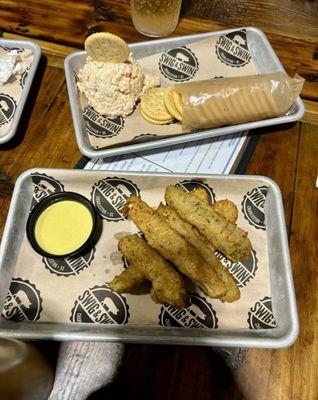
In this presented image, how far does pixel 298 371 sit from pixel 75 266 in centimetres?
A: 107

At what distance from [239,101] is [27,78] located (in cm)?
133

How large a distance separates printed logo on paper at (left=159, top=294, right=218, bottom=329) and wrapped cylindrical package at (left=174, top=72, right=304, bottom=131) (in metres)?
1.06

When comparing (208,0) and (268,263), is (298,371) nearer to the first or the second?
(268,263)

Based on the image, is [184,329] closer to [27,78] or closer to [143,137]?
[143,137]

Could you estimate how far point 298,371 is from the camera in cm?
149

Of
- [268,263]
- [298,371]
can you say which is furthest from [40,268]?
[298,371]

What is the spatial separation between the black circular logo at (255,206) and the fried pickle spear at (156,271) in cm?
49

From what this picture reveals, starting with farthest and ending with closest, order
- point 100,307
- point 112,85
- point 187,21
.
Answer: point 187,21 < point 112,85 < point 100,307

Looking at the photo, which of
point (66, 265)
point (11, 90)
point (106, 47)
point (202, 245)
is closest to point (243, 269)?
point (202, 245)

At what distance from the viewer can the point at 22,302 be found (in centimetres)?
155

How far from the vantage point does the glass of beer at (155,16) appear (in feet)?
8.05

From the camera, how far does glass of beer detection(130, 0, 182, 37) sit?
8.05 feet

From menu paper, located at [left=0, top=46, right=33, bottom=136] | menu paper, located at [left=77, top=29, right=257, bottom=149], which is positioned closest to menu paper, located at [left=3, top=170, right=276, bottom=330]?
menu paper, located at [left=0, top=46, right=33, bottom=136]

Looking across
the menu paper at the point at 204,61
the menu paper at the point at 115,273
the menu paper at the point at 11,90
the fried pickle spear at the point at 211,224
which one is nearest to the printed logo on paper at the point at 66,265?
the menu paper at the point at 115,273
